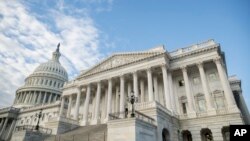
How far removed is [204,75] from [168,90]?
6412 millimetres

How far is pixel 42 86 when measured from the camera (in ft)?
317

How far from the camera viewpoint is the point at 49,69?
107 meters

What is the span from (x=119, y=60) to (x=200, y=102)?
1749 cm

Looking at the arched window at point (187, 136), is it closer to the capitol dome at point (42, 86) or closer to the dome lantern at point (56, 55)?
the capitol dome at point (42, 86)

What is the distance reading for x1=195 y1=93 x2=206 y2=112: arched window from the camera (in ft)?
105

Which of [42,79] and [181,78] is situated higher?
[42,79]

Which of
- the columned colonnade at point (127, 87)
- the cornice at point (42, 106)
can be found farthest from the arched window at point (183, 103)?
the cornice at point (42, 106)

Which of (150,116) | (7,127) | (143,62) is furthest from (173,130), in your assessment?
(7,127)

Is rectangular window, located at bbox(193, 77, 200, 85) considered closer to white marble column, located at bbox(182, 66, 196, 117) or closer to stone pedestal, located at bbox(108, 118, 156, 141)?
white marble column, located at bbox(182, 66, 196, 117)

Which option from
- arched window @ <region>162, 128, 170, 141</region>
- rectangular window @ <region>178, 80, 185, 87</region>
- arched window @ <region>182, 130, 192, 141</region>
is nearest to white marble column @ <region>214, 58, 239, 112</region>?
rectangular window @ <region>178, 80, 185, 87</region>

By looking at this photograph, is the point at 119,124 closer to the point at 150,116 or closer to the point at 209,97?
the point at 150,116

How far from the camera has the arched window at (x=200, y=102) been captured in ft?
105

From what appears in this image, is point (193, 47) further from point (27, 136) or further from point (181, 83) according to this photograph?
point (27, 136)

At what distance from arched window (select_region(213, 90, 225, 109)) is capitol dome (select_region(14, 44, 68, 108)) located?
8135 cm
